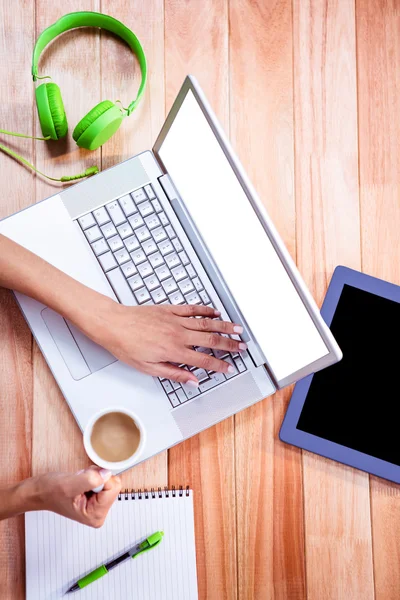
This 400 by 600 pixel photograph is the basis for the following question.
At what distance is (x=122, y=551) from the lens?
36.5 inches

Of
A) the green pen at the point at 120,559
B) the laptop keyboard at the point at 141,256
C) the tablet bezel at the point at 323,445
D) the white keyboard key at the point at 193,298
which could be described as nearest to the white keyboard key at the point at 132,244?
the laptop keyboard at the point at 141,256

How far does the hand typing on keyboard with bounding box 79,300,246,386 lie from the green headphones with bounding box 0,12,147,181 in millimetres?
269

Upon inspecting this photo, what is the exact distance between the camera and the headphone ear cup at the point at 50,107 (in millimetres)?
924

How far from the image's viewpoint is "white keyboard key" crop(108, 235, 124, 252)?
3.04ft

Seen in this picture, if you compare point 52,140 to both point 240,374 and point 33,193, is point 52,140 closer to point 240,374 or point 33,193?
point 33,193

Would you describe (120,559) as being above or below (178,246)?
below

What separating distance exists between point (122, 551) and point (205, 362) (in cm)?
34

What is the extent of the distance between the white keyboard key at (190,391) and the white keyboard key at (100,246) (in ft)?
0.82

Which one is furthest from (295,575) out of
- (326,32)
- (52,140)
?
(326,32)

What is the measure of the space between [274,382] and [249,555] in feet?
1.00

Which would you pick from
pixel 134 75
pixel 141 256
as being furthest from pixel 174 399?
pixel 134 75

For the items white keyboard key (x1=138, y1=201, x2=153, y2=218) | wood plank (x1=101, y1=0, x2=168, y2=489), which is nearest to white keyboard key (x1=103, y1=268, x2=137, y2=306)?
white keyboard key (x1=138, y1=201, x2=153, y2=218)

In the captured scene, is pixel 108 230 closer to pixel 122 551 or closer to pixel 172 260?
pixel 172 260

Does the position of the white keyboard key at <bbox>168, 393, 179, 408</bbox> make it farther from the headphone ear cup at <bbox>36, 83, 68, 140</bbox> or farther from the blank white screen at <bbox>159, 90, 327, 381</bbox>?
the headphone ear cup at <bbox>36, 83, 68, 140</bbox>
